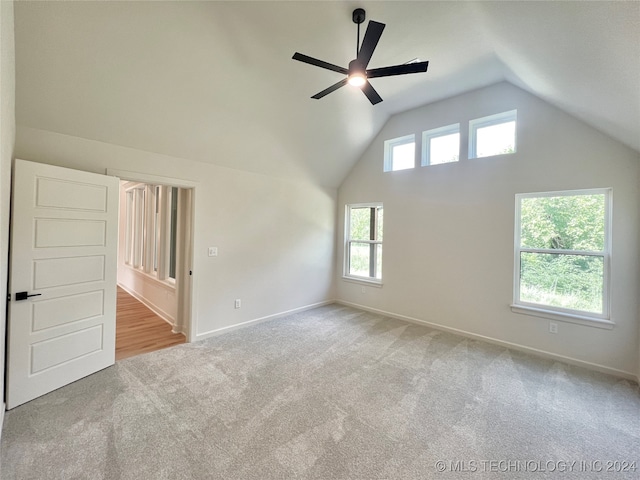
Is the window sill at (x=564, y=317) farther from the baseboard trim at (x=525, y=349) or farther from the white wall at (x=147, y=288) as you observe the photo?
the white wall at (x=147, y=288)

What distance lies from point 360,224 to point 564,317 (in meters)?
3.28

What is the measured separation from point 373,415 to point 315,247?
3.33 metres

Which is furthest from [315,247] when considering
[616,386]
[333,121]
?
[616,386]

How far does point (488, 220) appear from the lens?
372 cm

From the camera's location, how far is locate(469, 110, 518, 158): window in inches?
144

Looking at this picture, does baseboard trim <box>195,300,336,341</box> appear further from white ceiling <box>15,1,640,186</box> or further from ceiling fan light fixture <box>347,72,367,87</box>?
ceiling fan light fixture <box>347,72,367,87</box>

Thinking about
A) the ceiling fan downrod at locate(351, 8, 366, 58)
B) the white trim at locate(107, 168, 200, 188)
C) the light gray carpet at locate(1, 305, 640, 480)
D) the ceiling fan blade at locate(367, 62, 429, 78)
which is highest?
the ceiling fan downrod at locate(351, 8, 366, 58)

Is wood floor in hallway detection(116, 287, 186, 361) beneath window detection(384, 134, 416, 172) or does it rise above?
beneath

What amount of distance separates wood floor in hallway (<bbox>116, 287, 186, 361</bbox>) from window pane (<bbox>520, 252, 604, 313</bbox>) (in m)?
4.68

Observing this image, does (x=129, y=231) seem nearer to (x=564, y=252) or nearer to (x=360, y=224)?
(x=360, y=224)

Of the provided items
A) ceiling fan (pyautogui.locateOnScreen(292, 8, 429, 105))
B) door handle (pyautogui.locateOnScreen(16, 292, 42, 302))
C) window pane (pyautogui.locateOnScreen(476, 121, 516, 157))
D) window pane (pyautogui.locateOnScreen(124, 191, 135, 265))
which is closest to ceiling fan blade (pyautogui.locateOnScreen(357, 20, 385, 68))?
ceiling fan (pyautogui.locateOnScreen(292, 8, 429, 105))

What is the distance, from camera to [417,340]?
12.2 ft

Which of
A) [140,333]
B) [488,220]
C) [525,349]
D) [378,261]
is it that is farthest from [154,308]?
[525,349]

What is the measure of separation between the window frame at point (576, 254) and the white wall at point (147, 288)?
15.8 ft
